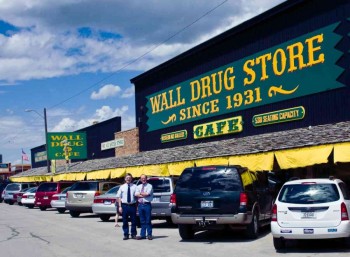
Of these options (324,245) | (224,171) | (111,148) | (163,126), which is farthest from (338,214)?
(111,148)

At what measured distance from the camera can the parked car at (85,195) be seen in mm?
25250

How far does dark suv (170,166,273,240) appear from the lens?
547 inches

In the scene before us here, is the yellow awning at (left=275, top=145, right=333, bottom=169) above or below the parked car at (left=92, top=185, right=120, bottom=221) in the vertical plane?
above

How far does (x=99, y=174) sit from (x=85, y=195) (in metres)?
6.72

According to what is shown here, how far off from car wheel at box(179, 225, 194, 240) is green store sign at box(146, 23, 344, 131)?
28.9ft

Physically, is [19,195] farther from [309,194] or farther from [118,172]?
[309,194]

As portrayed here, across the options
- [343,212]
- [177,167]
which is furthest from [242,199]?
[177,167]

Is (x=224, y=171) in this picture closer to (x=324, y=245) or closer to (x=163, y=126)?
(x=324, y=245)

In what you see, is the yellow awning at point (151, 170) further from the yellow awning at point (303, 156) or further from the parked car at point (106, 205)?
the yellow awning at point (303, 156)

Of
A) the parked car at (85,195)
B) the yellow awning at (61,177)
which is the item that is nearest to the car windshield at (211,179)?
the parked car at (85,195)

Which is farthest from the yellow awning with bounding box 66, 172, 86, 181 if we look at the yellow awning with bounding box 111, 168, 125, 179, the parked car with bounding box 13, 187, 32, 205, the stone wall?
the parked car with bounding box 13, 187, 32, 205

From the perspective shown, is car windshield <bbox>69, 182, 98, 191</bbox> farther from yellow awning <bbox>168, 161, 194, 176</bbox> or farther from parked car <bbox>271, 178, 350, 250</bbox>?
parked car <bbox>271, 178, 350, 250</bbox>

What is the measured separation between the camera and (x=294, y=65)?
72.5 ft

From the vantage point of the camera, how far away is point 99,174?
105ft
